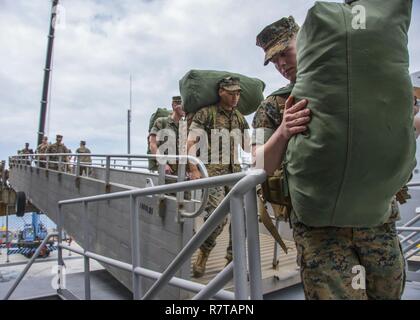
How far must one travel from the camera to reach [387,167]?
3.97 feet

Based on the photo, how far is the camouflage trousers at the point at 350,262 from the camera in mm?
1381

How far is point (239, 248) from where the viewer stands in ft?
4.46

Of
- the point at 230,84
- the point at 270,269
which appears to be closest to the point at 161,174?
the point at 230,84

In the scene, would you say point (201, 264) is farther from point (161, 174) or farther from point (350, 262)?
point (350, 262)

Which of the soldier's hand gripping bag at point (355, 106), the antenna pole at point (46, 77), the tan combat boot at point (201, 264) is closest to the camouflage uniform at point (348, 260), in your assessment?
the soldier's hand gripping bag at point (355, 106)

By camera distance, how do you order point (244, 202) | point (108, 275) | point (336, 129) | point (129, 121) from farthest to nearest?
point (129, 121), point (108, 275), point (244, 202), point (336, 129)

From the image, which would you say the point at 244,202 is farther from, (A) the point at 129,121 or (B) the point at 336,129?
(A) the point at 129,121

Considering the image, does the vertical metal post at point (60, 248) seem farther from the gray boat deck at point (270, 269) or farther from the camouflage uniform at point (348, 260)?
the camouflage uniform at point (348, 260)

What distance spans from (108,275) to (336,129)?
496 cm

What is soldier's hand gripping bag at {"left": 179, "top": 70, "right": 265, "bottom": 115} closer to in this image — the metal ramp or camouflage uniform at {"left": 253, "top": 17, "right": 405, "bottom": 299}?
the metal ramp

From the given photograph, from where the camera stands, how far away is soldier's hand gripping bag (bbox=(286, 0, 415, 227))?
3.88 feet

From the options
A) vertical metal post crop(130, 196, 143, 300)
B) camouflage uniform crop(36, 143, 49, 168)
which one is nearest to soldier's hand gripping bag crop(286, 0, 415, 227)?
vertical metal post crop(130, 196, 143, 300)

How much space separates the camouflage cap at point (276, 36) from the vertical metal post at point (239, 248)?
2.41 feet
